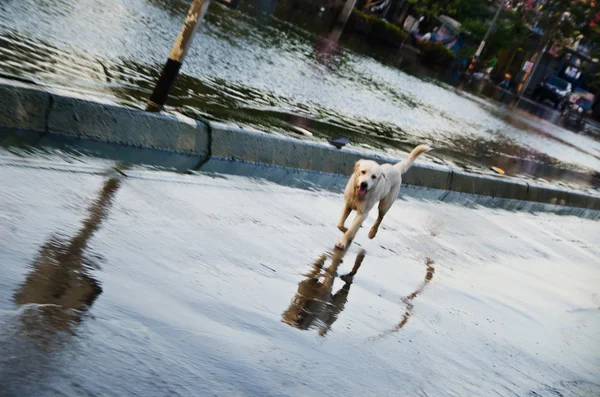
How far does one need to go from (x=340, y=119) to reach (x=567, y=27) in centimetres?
4932

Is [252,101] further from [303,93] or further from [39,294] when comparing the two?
[39,294]

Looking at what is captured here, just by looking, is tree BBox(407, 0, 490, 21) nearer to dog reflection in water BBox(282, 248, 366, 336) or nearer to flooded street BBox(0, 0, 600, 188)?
flooded street BBox(0, 0, 600, 188)

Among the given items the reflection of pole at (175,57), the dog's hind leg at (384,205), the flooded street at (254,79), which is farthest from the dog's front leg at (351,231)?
the flooded street at (254,79)

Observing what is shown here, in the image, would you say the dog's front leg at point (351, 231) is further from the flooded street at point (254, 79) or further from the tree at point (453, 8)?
the tree at point (453, 8)

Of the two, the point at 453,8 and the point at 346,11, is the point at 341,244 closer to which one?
the point at 346,11

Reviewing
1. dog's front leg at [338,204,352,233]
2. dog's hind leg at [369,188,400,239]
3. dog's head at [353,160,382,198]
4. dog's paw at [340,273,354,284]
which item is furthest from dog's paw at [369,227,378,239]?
dog's paw at [340,273,354,284]

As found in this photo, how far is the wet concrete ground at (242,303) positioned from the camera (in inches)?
126

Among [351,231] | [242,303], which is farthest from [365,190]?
[242,303]

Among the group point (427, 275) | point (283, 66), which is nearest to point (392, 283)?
point (427, 275)

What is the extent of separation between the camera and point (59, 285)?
354 cm

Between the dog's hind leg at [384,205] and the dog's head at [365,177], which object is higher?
the dog's head at [365,177]

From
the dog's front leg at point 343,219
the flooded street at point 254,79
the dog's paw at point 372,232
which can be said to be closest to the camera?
the dog's front leg at point 343,219

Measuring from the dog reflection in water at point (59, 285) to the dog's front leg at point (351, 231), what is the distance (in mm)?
2328

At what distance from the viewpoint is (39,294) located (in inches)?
133
